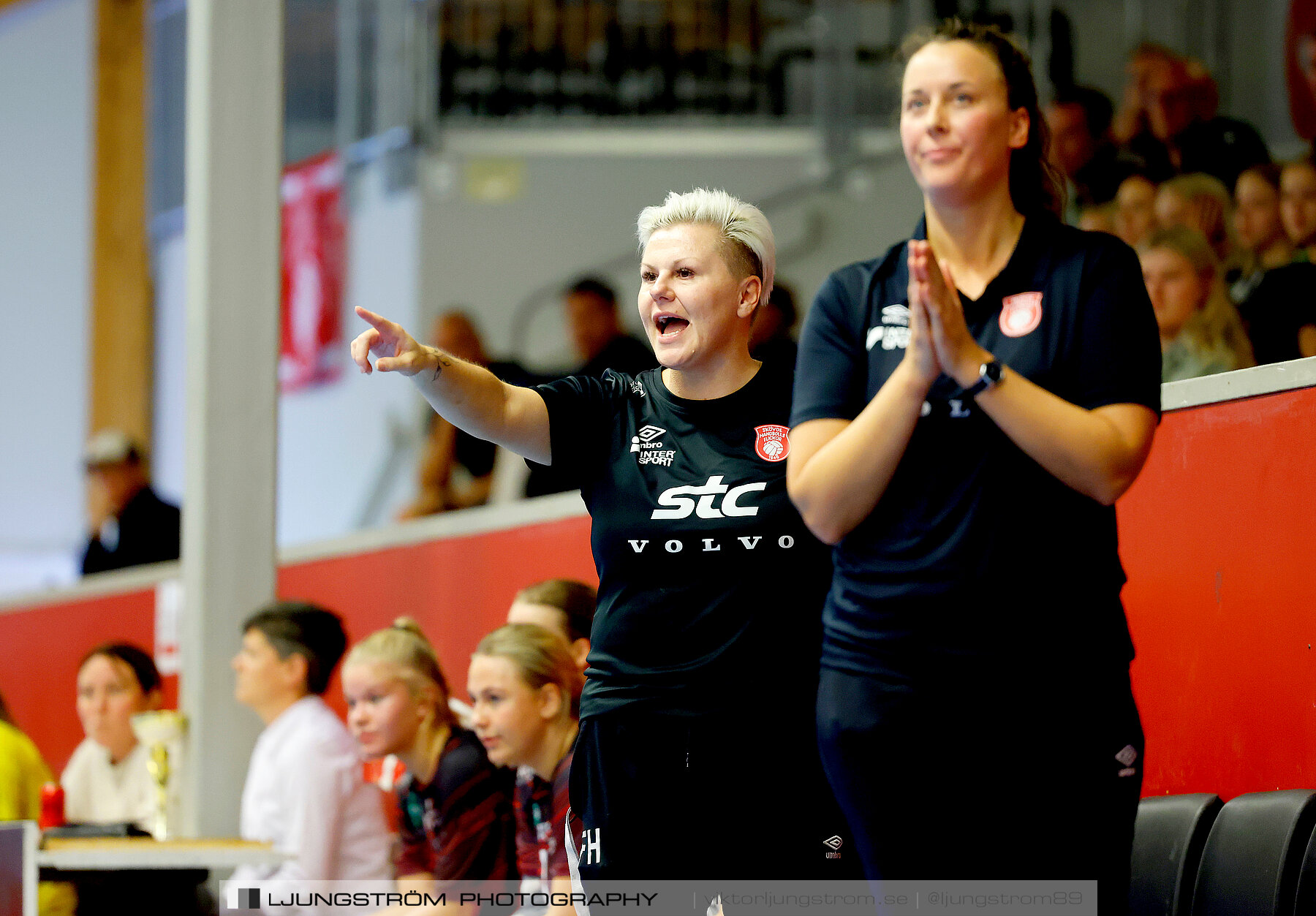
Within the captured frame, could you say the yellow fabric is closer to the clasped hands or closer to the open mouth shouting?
the open mouth shouting

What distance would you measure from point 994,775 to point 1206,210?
10.6 feet

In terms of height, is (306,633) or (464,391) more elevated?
(464,391)

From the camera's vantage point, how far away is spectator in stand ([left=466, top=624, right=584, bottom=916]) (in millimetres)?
3207

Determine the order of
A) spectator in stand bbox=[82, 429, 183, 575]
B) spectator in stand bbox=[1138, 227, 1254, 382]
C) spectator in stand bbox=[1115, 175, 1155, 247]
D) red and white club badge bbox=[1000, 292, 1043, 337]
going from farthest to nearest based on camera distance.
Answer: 1. spectator in stand bbox=[82, 429, 183, 575]
2. spectator in stand bbox=[1115, 175, 1155, 247]
3. spectator in stand bbox=[1138, 227, 1254, 382]
4. red and white club badge bbox=[1000, 292, 1043, 337]

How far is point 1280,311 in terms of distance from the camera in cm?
414

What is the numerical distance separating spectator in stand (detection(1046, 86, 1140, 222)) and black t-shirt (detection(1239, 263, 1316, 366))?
108 centimetres

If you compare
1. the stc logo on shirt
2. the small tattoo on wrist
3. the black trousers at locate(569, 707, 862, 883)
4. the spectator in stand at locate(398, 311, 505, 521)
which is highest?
the spectator in stand at locate(398, 311, 505, 521)

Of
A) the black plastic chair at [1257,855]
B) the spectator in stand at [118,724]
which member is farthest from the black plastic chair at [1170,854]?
the spectator in stand at [118,724]

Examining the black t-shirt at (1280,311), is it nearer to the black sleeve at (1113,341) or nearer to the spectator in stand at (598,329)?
the spectator in stand at (598,329)

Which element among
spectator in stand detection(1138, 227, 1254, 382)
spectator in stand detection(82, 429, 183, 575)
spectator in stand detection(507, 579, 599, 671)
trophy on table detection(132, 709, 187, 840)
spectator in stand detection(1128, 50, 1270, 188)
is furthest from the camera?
spectator in stand detection(82, 429, 183, 575)

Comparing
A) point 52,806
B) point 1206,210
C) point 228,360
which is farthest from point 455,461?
point 1206,210

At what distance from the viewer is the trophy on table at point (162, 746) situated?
437 cm

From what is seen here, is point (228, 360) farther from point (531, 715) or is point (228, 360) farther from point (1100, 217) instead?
point (1100, 217)

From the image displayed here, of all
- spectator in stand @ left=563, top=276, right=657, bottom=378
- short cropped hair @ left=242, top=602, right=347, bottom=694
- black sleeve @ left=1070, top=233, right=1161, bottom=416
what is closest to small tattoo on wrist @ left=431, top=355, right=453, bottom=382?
black sleeve @ left=1070, top=233, right=1161, bottom=416
